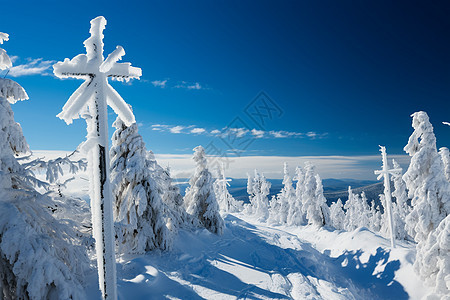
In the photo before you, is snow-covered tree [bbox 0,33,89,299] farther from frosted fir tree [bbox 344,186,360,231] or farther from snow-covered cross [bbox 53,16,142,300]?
frosted fir tree [bbox 344,186,360,231]

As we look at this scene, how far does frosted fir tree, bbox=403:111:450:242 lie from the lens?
17141 mm

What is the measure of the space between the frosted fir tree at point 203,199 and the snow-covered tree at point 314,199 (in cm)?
2019

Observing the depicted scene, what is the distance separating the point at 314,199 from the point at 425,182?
23.8 metres

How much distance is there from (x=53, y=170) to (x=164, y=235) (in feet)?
34.8

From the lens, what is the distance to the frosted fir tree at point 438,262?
13023 millimetres

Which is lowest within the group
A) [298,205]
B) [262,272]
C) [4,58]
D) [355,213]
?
[355,213]

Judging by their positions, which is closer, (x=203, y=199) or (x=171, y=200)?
(x=171, y=200)

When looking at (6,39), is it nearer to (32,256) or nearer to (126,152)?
(32,256)

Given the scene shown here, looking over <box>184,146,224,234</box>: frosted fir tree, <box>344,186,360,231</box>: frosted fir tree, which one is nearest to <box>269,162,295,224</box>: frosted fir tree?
<box>344,186,360,231</box>: frosted fir tree

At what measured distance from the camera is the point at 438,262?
13641mm

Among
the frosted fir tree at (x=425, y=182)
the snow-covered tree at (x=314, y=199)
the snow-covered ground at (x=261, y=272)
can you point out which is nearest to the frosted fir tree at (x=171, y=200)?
the snow-covered ground at (x=261, y=272)

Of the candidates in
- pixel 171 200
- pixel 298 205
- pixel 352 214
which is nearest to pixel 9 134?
pixel 171 200

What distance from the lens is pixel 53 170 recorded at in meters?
7.05

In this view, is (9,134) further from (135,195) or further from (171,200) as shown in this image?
(171,200)
